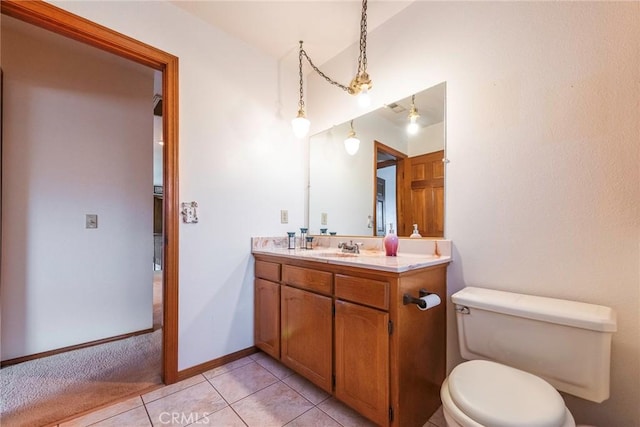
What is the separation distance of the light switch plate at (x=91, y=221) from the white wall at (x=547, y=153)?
2.79m

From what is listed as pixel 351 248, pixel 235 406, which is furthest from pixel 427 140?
pixel 235 406

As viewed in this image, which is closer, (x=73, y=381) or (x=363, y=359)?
(x=363, y=359)

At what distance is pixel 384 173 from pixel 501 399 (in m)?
1.43

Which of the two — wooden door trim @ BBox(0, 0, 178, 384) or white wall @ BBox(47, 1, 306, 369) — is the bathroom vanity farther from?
wooden door trim @ BBox(0, 0, 178, 384)

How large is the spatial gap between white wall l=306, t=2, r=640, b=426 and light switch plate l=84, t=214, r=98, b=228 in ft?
9.14

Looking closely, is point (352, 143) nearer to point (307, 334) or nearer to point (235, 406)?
point (307, 334)

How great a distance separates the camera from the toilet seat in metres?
0.84

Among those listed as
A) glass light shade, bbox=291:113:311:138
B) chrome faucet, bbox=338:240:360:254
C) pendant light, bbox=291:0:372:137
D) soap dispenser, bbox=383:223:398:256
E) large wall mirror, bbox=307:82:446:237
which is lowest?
chrome faucet, bbox=338:240:360:254

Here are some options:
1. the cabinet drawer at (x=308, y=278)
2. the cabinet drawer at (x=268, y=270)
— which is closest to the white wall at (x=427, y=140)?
the cabinet drawer at (x=308, y=278)

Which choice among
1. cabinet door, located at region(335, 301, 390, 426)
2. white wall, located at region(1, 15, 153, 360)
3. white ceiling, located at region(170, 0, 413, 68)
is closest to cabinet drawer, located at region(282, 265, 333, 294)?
cabinet door, located at region(335, 301, 390, 426)

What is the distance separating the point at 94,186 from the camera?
2326 millimetres

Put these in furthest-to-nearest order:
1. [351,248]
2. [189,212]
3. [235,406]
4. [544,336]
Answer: [351,248] → [189,212] → [235,406] → [544,336]

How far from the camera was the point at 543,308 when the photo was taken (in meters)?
1.10

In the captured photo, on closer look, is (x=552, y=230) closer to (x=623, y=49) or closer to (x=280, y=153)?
(x=623, y=49)
